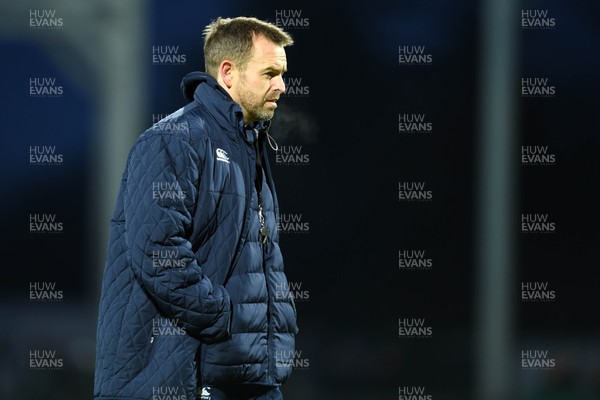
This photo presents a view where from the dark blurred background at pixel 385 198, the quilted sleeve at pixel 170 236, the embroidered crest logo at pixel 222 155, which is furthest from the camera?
the dark blurred background at pixel 385 198

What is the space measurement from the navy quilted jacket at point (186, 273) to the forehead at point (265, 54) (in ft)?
0.39

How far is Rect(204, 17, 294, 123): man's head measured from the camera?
2.66 metres

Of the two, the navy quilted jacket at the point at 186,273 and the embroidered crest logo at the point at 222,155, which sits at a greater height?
the embroidered crest logo at the point at 222,155

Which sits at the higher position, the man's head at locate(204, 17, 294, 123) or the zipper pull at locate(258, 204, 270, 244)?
the man's head at locate(204, 17, 294, 123)

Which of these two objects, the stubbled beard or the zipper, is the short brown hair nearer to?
the stubbled beard

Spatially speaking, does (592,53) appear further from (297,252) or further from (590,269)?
(297,252)

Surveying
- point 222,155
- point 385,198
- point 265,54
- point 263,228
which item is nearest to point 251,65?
point 265,54

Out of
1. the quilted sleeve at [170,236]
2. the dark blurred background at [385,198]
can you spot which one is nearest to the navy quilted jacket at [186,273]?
the quilted sleeve at [170,236]

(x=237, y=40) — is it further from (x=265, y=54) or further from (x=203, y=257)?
(x=203, y=257)

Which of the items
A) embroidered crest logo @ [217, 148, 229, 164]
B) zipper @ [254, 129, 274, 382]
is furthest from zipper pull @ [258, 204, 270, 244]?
embroidered crest logo @ [217, 148, 229, 164]

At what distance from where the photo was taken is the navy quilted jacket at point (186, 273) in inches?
95.7

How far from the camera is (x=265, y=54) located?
2.67 m

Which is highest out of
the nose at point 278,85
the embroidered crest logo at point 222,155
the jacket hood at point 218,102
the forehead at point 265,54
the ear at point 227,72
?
the forehead at point 265,54

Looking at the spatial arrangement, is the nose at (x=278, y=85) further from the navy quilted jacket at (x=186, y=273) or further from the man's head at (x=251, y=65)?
the navy quilted jacket at (x=186, y=273)
